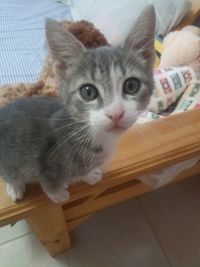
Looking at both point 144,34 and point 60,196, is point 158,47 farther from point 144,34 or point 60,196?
point 60,196

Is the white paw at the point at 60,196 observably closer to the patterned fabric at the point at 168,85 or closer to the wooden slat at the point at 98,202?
the wooden slat at the point at 98,202

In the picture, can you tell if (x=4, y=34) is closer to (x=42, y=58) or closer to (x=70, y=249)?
(x=42, y=58)

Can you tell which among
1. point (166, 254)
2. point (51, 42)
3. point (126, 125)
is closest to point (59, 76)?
point (51, 42)

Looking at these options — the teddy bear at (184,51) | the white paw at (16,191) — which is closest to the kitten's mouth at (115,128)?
the white paw at (16,191)

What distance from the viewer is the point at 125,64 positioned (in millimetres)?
596

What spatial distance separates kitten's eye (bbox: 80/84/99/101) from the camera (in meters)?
0.57

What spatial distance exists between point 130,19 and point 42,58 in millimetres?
432

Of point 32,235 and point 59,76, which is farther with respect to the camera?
point 32,235

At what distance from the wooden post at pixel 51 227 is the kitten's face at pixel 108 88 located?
29 cm

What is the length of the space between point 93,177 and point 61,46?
0.31m

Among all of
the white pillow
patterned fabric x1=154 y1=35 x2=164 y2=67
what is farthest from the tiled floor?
the white pillow

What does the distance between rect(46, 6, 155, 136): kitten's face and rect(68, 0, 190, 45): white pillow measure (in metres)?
0.62

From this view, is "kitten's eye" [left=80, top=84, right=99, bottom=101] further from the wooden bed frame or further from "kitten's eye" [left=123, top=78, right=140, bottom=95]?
the wooden bed frame

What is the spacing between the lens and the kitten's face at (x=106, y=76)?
1.81 ft
